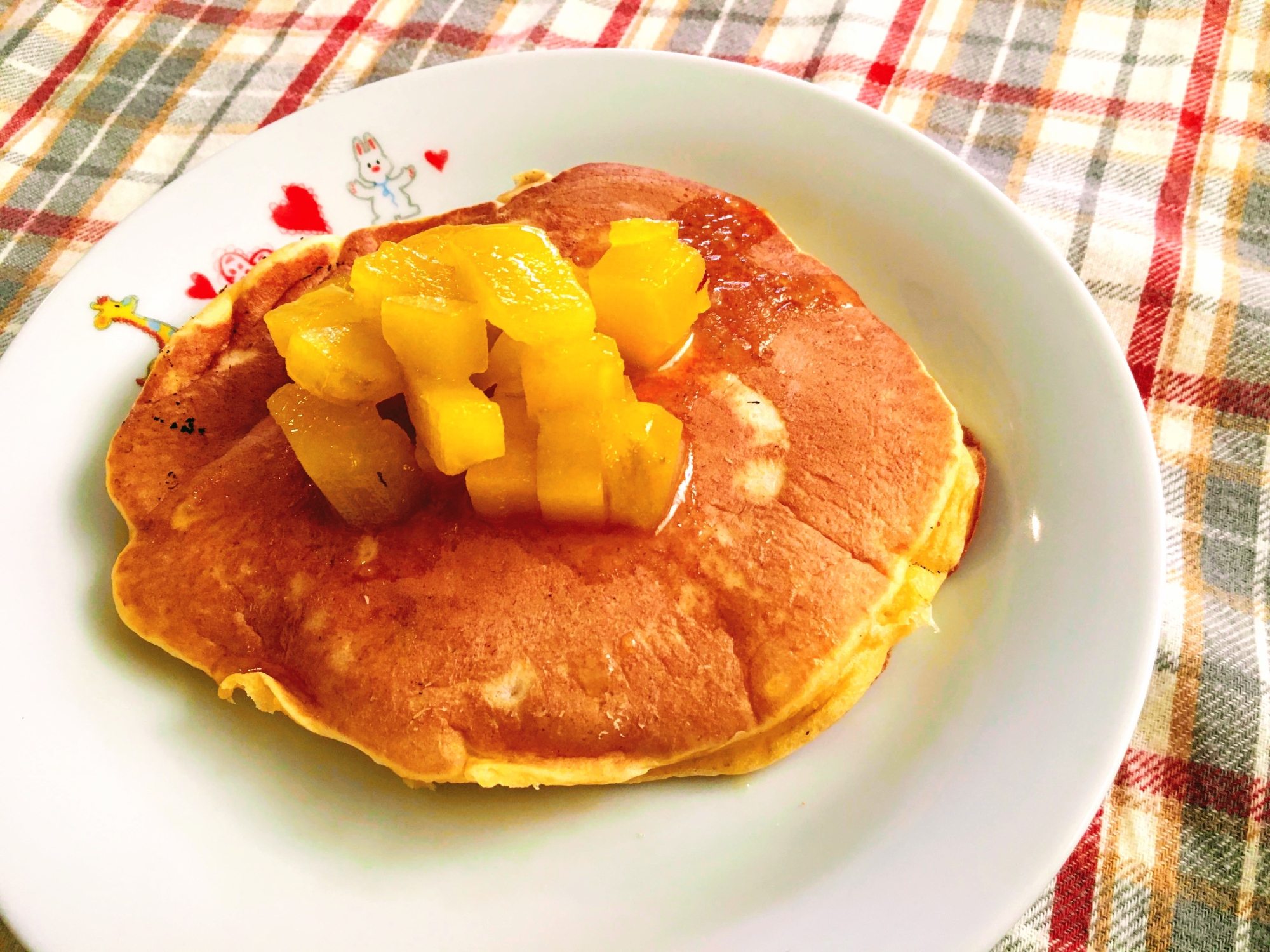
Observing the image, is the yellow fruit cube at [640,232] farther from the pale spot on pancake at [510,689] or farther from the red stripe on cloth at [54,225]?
the red stripe on cloth at [54,225]

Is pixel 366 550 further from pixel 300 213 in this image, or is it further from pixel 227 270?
pixel 300 213

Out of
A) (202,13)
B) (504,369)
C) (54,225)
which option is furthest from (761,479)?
(202,13)

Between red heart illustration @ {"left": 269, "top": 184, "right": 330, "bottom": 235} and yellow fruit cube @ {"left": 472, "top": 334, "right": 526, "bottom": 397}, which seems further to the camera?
red heart illustration @ {"left": 269, "top": 184, "right": 330, "bottom": 235}

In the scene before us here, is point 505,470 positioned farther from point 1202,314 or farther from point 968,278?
point 1202,314

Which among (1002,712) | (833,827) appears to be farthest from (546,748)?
(1002,712)

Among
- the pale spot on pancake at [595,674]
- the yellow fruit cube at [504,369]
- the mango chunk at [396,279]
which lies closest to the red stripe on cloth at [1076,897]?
the pale spot on pancake at [595,674]

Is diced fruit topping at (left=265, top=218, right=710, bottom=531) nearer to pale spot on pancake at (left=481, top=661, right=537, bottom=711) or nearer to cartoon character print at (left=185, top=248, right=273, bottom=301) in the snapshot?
pale spot on pancake at (left=481, top=661, right=537, bottom=711)

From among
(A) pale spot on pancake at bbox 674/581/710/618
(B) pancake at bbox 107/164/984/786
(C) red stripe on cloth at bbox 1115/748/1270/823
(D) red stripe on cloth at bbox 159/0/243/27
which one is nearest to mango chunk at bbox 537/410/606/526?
(B) pancake at bbox 107/164/984/786

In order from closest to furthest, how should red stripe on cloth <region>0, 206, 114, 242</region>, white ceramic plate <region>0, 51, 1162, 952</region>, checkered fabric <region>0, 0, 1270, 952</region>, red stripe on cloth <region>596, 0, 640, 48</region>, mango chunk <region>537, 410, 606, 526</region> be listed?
white ceramic plate <region>0, 51, 1162, 952</region> < mango chunk <region>537, 410, 606, 526</region> < checkered fabric <region>0, 0, 1270, 952</region> < red stripe on cloth <region>0, 206, 114, 242</region> < red stripe on cloth <region>596, 0, 640, 48</region>
